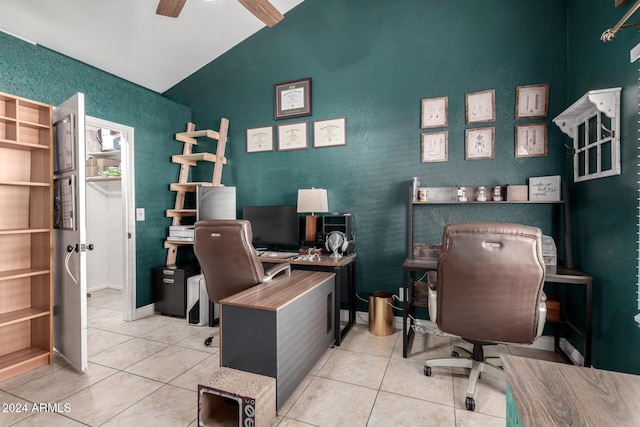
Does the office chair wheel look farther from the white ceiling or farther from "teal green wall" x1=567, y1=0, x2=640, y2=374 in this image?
the white ceiling

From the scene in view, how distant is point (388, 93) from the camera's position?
3.25m

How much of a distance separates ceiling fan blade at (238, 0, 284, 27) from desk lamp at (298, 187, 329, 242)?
1.59 m

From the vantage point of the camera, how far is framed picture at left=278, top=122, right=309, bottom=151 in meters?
3.61

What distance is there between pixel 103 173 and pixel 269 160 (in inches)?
99.3

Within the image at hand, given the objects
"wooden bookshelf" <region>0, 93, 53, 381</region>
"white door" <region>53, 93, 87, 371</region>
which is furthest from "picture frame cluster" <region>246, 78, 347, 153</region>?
"wooden bookshelf" <region>0, 93, 53, 381</region>

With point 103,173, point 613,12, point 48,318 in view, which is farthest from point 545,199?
point 103,173

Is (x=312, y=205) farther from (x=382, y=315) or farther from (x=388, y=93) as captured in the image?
(x=388, y=93)

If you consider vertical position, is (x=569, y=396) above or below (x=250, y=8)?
below

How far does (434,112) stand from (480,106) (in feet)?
1.37

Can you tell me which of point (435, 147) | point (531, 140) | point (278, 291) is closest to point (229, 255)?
point (278, 291)

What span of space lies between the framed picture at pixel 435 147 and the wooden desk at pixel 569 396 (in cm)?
246

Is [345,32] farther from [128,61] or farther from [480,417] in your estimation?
[480,417]

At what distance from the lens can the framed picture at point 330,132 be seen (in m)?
3.43

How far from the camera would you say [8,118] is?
219 centimetres
